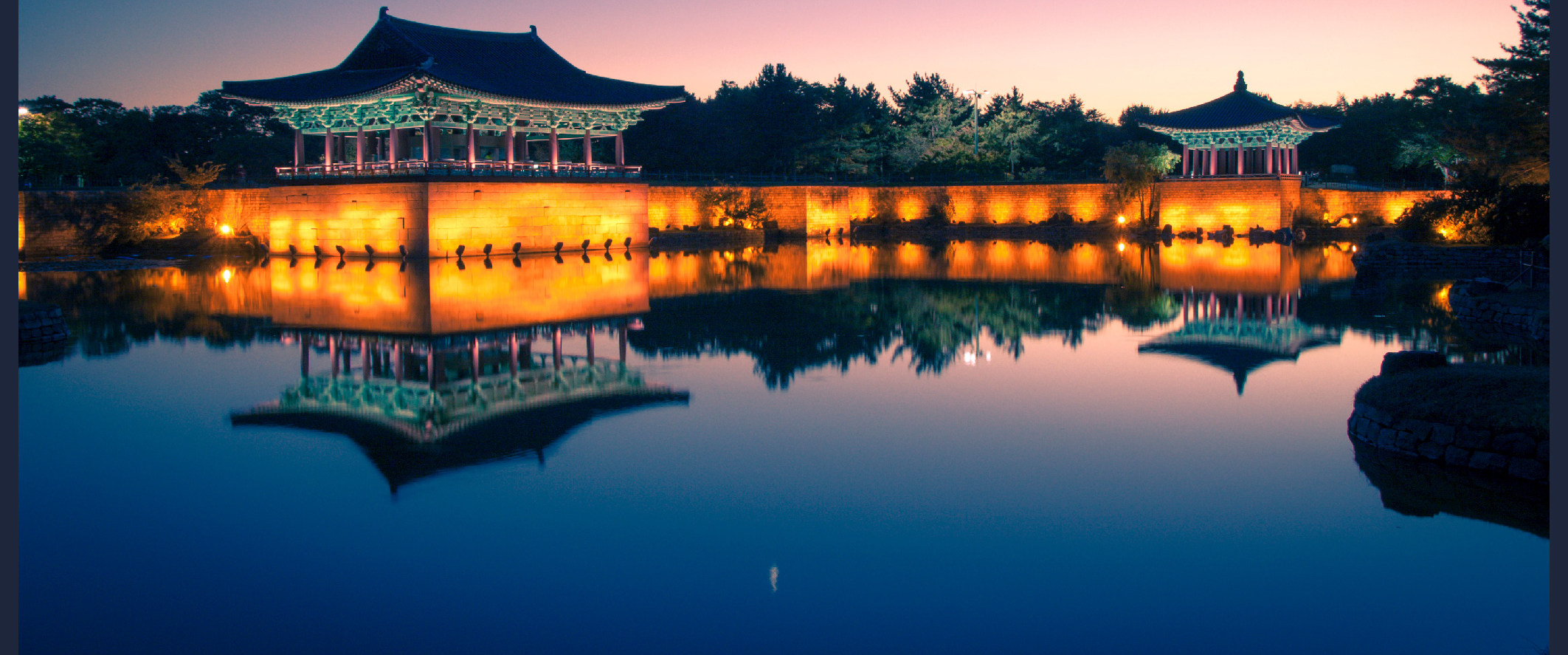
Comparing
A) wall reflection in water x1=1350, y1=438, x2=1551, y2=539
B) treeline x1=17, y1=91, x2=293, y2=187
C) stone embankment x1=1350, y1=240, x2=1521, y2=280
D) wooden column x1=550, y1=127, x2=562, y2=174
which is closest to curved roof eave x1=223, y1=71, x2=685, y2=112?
wooden column x1=550, y1=127, x2=562, y2=174

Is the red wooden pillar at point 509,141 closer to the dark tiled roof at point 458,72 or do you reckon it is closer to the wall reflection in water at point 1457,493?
the dark tiled roof at point 458,72

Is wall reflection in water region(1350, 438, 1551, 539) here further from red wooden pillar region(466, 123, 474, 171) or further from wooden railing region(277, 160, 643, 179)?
red wooden pillar region(466, 123, 474, 171)

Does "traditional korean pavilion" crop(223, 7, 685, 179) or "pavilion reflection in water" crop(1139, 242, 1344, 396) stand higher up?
"traditional korean pavilion" crop(223, 7, 685, 179)

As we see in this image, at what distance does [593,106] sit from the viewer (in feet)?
96.4

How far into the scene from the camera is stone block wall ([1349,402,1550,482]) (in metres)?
6.27

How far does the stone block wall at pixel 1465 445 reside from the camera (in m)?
6.27

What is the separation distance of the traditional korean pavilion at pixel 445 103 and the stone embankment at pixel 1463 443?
2210cm

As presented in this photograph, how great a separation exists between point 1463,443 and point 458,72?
25.6 metres

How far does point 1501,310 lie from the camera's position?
44.1 feet

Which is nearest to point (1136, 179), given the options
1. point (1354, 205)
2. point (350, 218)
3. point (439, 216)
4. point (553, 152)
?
point (1354, 205)

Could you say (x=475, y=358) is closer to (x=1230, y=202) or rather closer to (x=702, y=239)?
(x=702, y=239)

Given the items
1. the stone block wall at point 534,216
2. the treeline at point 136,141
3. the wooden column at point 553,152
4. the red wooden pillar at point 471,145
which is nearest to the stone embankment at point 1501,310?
the stone block wall at point 534,216

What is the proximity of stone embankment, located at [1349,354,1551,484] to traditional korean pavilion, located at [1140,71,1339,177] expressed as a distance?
32.4m

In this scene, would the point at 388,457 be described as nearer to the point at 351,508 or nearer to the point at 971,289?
the point at 351,508
